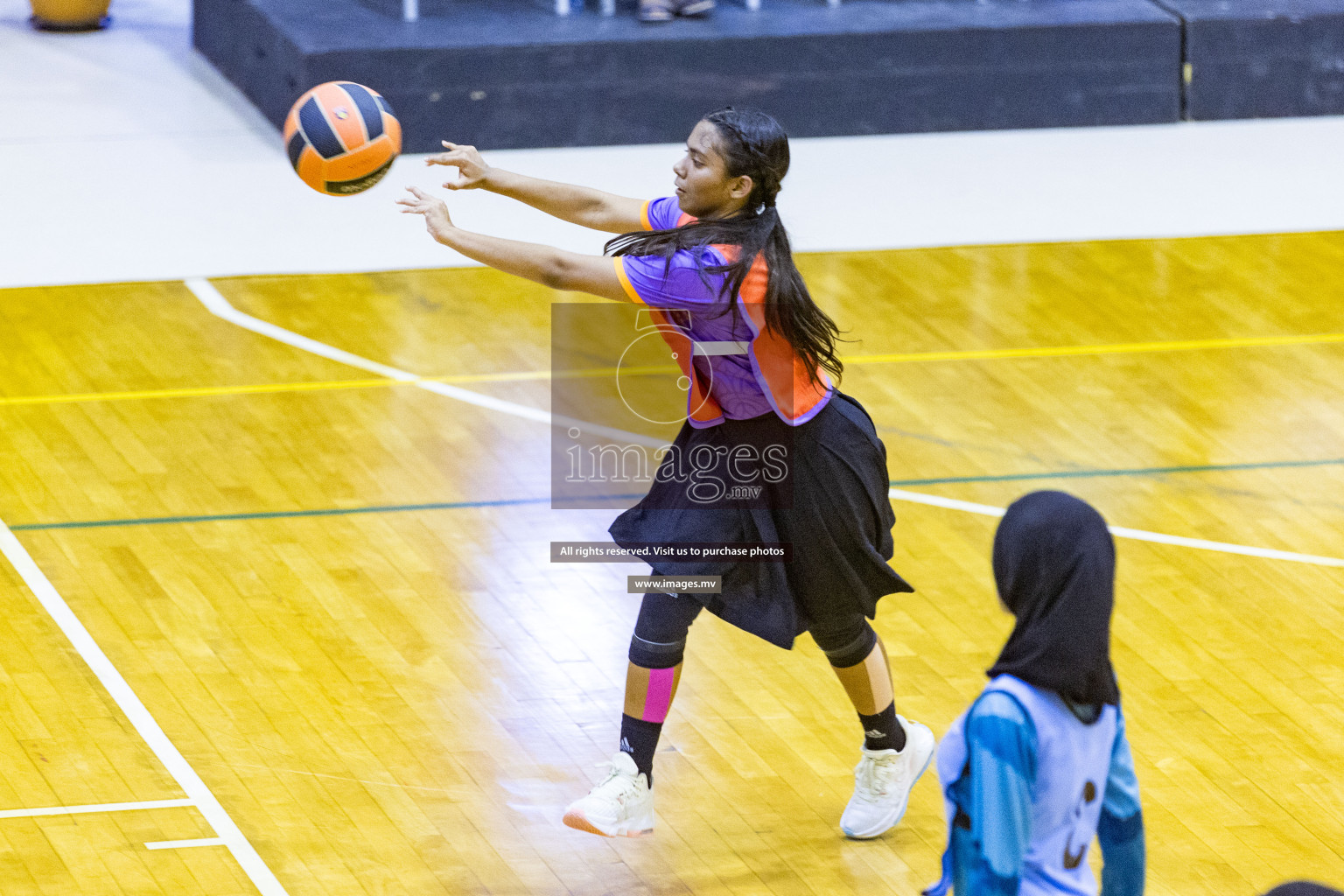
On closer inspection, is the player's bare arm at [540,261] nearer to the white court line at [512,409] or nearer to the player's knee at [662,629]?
the player's knee at [662,629]

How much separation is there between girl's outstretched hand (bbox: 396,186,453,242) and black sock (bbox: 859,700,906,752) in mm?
1326

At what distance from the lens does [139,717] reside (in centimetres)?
434

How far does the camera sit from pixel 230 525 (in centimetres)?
537

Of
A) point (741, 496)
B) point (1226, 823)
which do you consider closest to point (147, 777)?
point (741, 496)

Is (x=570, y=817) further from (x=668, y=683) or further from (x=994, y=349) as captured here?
(x=994, y=349)

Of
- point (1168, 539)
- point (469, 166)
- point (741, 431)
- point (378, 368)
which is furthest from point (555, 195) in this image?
point (378, 368)

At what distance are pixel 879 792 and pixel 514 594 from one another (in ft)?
4.77

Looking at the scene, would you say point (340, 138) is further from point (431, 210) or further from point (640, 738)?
point (640, 738)

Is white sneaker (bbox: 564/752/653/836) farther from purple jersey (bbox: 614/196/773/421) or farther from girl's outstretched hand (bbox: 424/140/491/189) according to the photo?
girl's outstretched hand (bbox: 424/140/491/189)

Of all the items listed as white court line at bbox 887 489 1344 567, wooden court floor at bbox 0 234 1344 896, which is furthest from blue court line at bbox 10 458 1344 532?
white court line at bbox 887 489 1344 567

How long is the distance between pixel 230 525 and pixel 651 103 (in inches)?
190

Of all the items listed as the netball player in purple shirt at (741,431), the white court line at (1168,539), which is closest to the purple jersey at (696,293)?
the netball player in purple shirt at (741,431)

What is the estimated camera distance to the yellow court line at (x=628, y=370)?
6254mm

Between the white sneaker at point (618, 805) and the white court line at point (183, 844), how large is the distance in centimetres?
73
